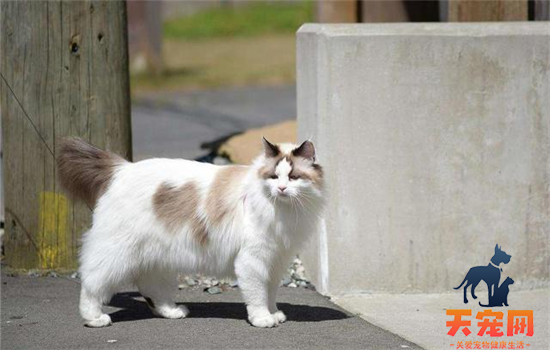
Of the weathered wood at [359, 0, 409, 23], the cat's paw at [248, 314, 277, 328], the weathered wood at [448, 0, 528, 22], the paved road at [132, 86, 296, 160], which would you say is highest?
the weathered wood at [359, 0, 409, 23]

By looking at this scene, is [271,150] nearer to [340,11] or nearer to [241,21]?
[340,11]

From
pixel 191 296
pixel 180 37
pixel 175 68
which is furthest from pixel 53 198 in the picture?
pixel 180 37

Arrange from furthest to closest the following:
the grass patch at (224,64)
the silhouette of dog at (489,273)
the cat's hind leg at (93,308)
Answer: the grass patch at (224,64) < the silhouette of dog at (489,273) < the cat's hind leg at (93,308)

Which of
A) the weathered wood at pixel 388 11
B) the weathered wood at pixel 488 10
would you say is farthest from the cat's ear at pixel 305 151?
the weathered wood at pixel 388 11

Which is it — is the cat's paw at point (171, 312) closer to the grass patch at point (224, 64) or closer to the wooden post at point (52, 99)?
the wooden post at point (52, 99)

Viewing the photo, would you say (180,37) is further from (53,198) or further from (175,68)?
(53,198)

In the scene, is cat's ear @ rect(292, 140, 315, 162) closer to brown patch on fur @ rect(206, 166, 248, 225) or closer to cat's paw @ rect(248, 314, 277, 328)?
brown patch on fur @ rect(206, 166, 248, 225)

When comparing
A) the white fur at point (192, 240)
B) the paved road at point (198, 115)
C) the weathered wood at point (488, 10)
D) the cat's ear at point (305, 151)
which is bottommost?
the white fur at point (192, 240)

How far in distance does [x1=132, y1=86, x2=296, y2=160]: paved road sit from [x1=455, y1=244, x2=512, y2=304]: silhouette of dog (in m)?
3.68

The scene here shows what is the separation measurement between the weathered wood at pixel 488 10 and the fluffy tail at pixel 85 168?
342cm

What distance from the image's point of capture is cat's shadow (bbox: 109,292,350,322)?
637cm

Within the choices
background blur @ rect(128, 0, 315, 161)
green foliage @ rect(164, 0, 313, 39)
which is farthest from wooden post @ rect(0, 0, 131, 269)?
green foliage @ rect(164, 0, 313, 39)

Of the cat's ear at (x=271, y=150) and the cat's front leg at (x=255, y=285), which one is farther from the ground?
the cat's ear at (x=271, y=150)

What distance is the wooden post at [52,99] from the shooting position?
7121 millimetres
